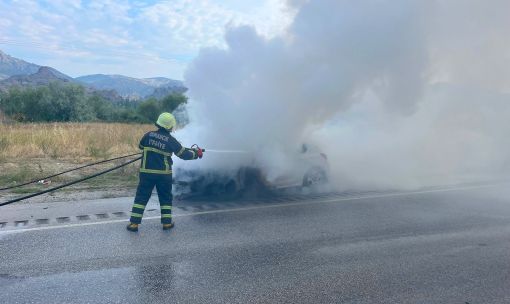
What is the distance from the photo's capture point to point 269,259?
487 cm

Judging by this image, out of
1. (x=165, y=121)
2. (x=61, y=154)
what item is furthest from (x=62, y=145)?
(x=165, y=121)

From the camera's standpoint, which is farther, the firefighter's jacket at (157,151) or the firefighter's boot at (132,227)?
the firefighter's jacket at (157,151)

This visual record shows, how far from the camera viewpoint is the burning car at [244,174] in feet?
25.9

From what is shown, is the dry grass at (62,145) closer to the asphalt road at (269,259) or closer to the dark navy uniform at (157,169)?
the dark navy uniform at (157,169)

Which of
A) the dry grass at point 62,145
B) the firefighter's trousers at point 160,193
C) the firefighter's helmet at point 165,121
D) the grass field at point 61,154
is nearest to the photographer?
the firefighter's trousers at point 160,193

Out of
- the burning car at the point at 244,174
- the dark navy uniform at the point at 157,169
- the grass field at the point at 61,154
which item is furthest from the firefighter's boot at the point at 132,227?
the grass field at the point at 61,154

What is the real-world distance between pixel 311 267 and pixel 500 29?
8.85 m

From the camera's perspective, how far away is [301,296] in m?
3.90

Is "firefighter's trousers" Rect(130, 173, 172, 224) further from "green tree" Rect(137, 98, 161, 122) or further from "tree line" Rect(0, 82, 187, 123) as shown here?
Answer: "green tree" Rect(137, 98, 161, 122)

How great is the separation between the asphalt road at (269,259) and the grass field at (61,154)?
13.4ft

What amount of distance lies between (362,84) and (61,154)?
879 centimetres

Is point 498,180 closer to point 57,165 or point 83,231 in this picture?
point 83,231

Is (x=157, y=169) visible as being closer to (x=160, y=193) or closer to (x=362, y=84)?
(x=160, y=193)

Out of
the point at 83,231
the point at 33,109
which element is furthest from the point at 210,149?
the point at 33,109
